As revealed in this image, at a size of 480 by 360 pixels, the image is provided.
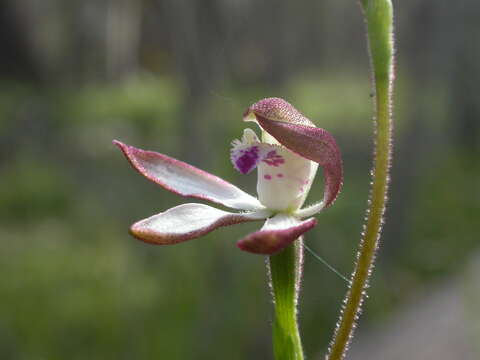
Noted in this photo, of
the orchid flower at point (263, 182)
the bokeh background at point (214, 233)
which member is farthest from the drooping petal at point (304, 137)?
the bokeh background at point (214, 233)

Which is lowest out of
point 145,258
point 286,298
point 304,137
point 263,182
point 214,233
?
point 145,258

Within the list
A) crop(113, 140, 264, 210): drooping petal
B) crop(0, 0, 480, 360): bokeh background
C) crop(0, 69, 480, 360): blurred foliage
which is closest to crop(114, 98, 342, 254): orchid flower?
crop(113, 140, 264, 210): drooping petal

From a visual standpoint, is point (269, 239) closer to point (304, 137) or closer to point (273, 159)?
point (304, 137)

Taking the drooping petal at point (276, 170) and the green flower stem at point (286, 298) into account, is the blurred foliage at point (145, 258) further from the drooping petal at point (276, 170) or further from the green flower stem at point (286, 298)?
the green flower stem at point (286, 298)

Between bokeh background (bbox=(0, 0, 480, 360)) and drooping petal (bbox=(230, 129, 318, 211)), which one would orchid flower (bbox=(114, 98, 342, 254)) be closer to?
drooping petal (bbox=(230, 129, 318, 211))

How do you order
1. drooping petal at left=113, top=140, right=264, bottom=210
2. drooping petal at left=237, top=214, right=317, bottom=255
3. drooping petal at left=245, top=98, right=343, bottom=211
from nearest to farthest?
drooping petal at left=237, top=214, right=317, bottom=255
drooping petal at left=245, top=98, right=343, bottom=211
drooping petal at left=113, top=140, right=264, bottom=210

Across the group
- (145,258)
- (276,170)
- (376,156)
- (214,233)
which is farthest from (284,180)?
(145,258)
